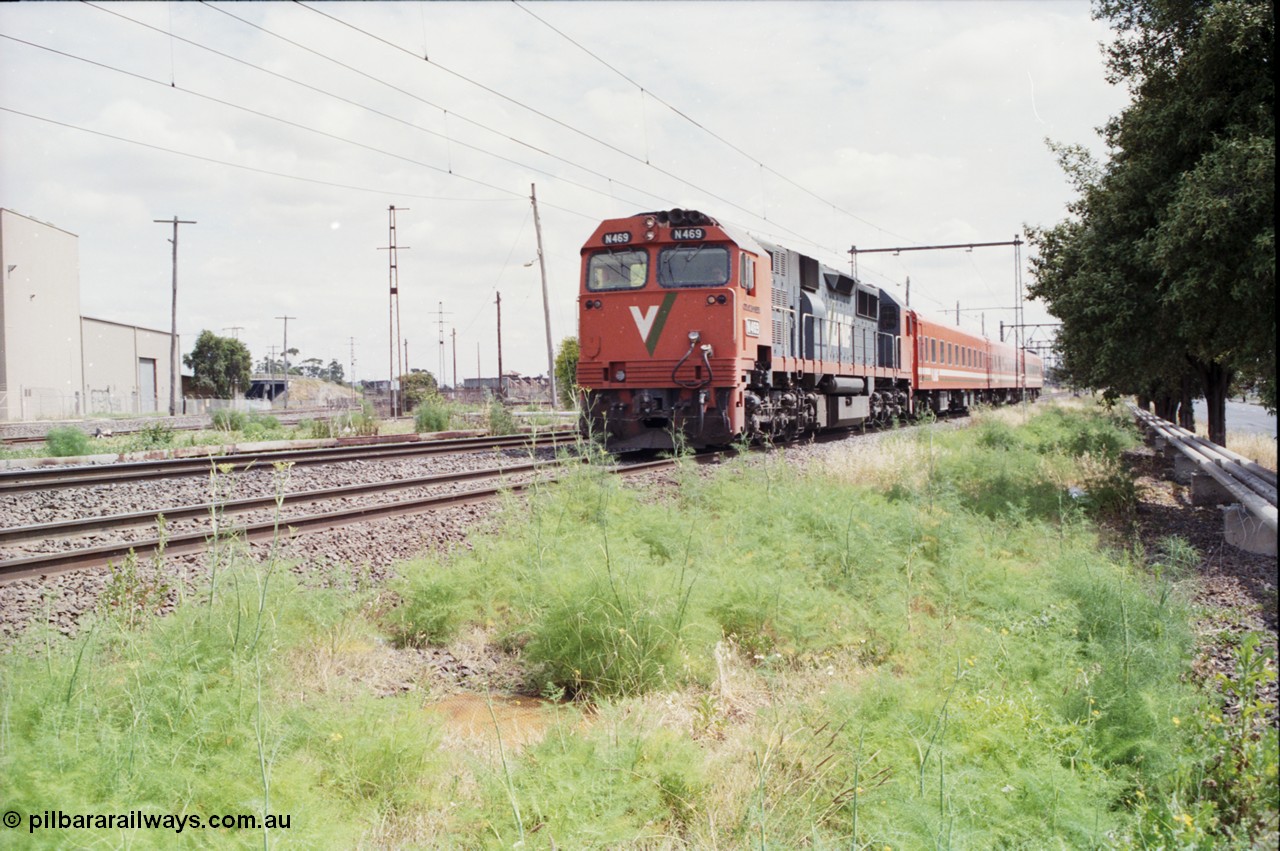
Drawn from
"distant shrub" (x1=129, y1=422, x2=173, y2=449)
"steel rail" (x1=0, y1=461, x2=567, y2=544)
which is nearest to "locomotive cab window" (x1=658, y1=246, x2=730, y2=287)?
"steel rail" (x1=0, y1=461, x2=567, y2=544)

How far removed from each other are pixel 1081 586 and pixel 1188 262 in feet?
13.7

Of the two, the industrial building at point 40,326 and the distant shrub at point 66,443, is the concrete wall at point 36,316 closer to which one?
the industrial building at point 40,326

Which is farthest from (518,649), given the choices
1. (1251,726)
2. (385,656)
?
(1251,726)

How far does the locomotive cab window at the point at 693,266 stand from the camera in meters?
13.9

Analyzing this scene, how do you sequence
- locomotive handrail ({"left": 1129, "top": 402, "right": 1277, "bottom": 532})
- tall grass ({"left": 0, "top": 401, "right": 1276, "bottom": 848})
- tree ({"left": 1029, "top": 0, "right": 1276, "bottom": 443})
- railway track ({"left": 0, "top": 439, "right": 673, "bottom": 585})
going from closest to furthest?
tall grass ({"left": 0, "top": 401, "right": 1276, "bottom": 848})
locomotive handrail ({"left": 1129, "top": 402, "right": 1277, "bottom": 532})
railway track ({"left": 0, "top": 439, "right": 673, "bottom": 585})
tree ({"left": 1029, "top": 0, "right": 1276, "bottom": 443})

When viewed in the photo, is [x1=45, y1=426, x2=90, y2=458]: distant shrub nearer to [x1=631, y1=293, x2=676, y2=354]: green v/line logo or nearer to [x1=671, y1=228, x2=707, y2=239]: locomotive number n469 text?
[x1=631, y1=293, x2=676, y2=354]: green v/line logo

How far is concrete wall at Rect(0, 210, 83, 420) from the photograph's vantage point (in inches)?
1385

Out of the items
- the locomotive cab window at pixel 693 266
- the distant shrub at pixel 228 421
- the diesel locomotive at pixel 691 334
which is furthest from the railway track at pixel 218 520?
the distant shrub at pixel 228 421

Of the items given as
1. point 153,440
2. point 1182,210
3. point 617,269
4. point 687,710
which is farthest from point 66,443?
point 1182,210

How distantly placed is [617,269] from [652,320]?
3.92ft

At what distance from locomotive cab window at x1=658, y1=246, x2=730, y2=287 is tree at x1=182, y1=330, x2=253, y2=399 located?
6718 cm

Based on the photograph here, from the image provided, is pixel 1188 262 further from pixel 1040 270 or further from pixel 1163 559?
pixel 1040 270

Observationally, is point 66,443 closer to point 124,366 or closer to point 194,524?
point 194,524

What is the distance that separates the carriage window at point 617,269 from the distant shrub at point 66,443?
36.4 ft
